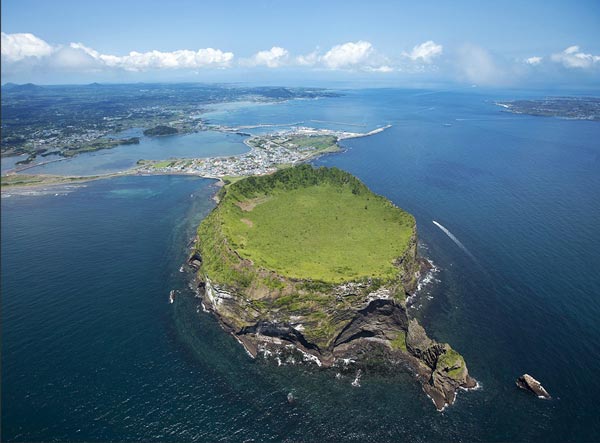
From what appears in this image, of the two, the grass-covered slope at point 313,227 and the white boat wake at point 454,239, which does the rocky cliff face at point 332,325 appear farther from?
the white boat wake at point 454,239

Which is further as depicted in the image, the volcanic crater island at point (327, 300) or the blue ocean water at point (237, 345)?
the volcanic crater island at point (327, 300)

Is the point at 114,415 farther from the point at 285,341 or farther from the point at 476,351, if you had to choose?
the point at 476,351

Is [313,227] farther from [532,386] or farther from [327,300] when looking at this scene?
[532,386]

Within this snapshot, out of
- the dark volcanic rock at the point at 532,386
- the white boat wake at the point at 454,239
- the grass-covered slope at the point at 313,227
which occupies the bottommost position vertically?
the dark volcanic rock at the point at 532,386

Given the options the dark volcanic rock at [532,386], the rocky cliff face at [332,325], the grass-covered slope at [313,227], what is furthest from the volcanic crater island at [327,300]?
the dark volcanic rock at [532,386]

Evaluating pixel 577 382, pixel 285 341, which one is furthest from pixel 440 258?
pixel 285 341

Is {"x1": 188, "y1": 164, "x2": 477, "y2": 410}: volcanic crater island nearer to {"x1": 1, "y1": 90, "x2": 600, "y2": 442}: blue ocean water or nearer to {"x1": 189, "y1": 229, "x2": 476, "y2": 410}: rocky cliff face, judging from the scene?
{"x1": 189, "y1": 229, "x2": 476, "y2": 410}: rocky cliff face
